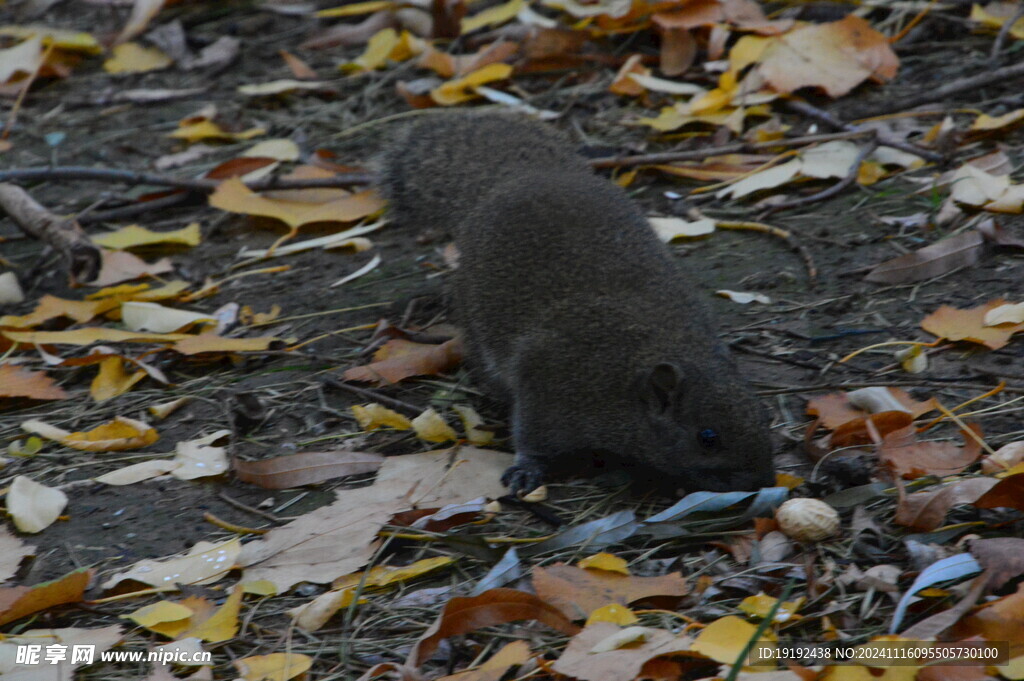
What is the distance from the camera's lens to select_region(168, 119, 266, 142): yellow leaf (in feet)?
20.7

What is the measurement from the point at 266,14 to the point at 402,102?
1.92 meters

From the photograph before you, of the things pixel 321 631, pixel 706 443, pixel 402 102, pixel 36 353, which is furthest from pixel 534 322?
pixel 402 102

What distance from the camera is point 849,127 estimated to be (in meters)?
5.33

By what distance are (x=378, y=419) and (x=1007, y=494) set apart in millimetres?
2097

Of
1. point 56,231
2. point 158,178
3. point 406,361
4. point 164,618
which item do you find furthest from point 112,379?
point 158,178

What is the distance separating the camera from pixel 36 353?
456 centimetres

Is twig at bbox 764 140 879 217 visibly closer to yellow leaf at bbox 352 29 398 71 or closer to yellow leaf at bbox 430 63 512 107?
yellow leaf at bbox 430 63 512 107

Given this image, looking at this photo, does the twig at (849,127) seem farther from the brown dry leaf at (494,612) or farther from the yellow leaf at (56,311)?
the yellow leaf at (56,311)

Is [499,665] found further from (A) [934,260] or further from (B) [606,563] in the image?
(A) [934,260]

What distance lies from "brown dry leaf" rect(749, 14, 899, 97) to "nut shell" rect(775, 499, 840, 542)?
3209 millimetres

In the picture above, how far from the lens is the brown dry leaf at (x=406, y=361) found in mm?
4141

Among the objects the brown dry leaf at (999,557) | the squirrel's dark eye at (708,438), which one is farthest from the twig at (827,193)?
the brown dry leaf at (999,557)

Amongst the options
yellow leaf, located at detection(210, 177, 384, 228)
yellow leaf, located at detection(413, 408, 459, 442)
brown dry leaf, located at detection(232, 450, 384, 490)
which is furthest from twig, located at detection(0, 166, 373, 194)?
brown dry leaf, located at detection(232, 450, 384, 490)

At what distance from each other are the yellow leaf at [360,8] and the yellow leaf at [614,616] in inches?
217
